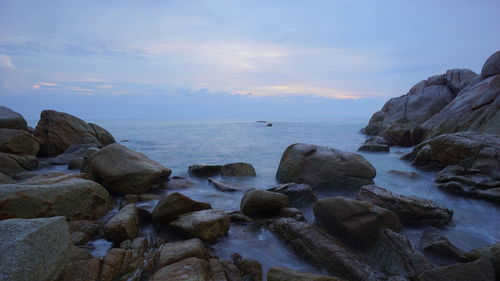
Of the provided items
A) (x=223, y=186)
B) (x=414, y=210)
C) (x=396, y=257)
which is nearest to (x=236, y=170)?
(x=223, y=186)

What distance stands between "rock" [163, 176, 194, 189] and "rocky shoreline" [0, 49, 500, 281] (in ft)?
0.17

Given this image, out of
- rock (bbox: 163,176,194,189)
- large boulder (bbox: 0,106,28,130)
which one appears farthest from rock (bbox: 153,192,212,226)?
large boulder (bbox: 0,106,28,130)

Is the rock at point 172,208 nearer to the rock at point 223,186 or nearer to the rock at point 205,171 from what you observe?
the rock at point 223,186

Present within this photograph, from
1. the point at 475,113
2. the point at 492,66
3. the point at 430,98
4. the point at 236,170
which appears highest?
the point at 492,66

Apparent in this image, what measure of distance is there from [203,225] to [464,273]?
3119 mm

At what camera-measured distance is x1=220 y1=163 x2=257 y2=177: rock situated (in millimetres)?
8758

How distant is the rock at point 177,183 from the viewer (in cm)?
718

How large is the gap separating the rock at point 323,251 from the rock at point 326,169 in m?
2.86

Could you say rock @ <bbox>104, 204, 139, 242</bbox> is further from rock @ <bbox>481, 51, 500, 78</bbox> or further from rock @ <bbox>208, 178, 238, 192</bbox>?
rock @ <bbox>481, 51, 500, 78</bbox>

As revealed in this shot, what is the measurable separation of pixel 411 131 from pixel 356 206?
13.1 metres

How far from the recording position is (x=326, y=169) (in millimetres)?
7086

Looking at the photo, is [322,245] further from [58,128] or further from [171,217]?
[58,128]

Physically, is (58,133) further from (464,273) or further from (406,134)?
(406,134)

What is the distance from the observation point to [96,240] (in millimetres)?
3986
